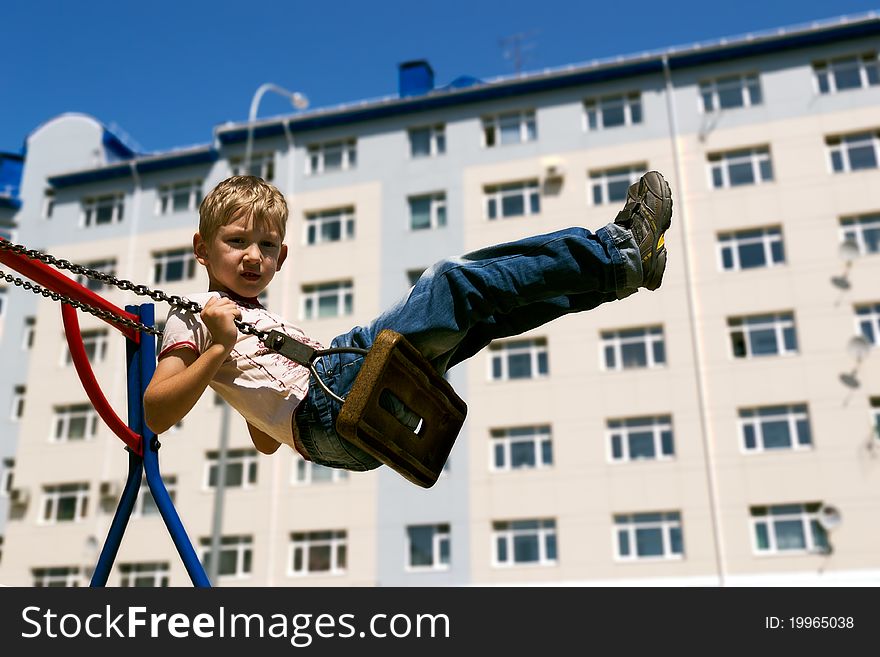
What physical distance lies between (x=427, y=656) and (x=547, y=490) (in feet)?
74.9

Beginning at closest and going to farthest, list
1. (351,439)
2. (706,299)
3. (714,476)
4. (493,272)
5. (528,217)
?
(351,439) < (493,272) < (714,476) < (706,299) < (528,217)

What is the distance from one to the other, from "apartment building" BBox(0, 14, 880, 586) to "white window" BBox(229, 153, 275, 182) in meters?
0.09

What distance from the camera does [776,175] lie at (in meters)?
26.8

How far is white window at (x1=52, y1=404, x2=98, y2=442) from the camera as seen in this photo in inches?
1224

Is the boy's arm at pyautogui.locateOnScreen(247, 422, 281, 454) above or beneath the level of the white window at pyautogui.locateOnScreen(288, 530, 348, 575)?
beneath

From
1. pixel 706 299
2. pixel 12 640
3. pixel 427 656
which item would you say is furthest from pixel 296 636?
pixel 706 299

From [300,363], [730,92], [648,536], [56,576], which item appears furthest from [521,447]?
→ [300,363]

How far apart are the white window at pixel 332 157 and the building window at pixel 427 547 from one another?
12.5m

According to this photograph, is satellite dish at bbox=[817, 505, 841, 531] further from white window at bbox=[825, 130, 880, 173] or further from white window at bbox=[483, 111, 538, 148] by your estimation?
white window at bbox=[483, 111, 538, 148]

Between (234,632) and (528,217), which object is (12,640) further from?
(528,217)

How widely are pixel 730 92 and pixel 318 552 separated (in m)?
18.4

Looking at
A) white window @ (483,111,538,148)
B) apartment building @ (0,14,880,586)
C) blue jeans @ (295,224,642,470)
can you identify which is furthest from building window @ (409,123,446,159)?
blue jeans @ (295,224,642,470)

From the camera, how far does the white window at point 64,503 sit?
3003cm

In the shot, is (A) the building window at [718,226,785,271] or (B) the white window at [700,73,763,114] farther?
(B) the white window at [700,73,763,114]
